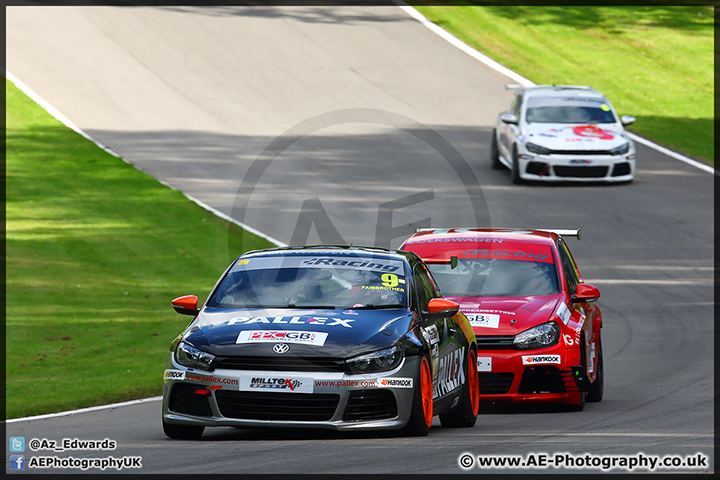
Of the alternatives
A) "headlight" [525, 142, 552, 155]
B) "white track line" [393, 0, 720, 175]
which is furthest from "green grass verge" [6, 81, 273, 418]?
"white track line" [393, 0, 720, 175]

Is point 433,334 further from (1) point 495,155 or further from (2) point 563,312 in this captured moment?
(1) point 495,155

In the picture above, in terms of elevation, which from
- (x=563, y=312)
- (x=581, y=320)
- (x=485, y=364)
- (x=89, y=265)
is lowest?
(x=89, y=265)

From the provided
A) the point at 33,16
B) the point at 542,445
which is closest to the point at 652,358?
the point at 542,445

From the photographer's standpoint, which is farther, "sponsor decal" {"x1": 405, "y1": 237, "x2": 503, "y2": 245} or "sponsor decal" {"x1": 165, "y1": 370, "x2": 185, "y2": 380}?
"sponsor decal" {"x1": 405, "y1": 237, "x2": 503, "y2": 245}

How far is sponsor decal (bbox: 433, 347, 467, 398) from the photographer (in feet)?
28.7

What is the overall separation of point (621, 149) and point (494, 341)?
14.9 m

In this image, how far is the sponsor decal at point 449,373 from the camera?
876cm

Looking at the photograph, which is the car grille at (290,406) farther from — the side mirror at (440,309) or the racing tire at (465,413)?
the racing tire at (465,413)

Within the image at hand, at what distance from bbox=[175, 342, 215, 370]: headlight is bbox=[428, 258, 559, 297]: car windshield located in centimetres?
377

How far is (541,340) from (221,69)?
24549 mm

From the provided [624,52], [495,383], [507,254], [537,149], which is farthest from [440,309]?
[624,52]

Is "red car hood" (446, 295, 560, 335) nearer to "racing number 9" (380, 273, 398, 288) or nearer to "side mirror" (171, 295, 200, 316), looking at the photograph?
"racing number 9" (380, 273, 398, 288)

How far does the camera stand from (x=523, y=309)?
10.7m

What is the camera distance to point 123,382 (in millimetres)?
12516
